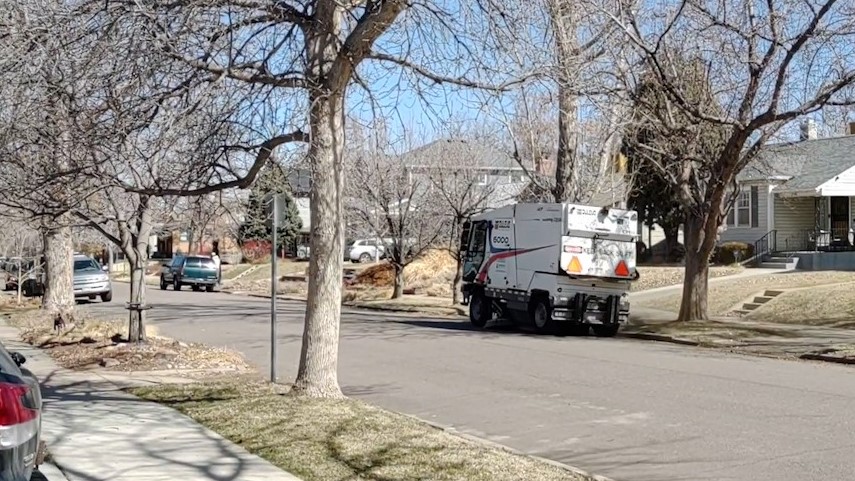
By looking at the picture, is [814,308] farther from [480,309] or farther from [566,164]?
[480,309]

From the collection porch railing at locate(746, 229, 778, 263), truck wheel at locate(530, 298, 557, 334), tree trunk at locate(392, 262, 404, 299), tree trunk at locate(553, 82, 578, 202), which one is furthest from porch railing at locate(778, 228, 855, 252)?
truck wheel at locate(530, 298, 557, 334)

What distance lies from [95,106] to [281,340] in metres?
10.6

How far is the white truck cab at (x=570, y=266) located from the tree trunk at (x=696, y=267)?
146 cm

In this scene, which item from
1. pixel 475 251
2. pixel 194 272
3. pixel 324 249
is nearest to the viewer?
pixel 324 249

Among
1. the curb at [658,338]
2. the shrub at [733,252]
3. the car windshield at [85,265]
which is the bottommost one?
the curb at [658,338]

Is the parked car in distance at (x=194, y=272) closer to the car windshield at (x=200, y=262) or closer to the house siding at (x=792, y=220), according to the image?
the car windshield at (x=200, y=262)

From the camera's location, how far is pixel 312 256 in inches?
430

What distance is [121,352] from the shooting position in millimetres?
16328

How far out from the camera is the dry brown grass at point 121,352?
611 inches

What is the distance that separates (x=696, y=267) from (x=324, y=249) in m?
14.3

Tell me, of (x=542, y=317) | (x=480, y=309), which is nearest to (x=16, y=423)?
(x=542, y=317)

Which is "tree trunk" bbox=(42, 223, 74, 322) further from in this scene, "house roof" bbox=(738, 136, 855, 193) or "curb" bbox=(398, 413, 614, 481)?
"house roof" bbox=(738, 136, 855, 193)

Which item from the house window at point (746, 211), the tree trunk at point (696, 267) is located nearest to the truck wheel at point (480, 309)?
the tree trunk at point (696, 267)

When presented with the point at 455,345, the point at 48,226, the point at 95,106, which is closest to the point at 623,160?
the point at 455,345
